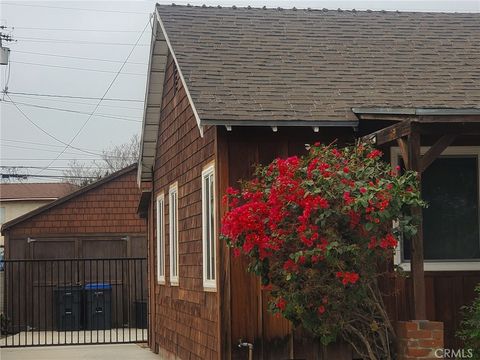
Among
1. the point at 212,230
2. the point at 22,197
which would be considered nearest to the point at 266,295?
the point at 212,230

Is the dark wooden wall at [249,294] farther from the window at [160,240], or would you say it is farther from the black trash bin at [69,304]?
the black trash bin at [69,304]

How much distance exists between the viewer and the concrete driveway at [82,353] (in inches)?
639

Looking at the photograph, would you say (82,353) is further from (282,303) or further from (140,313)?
(282,303)

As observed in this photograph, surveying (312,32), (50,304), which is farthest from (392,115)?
(50,304)

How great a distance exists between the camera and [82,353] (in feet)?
56.6

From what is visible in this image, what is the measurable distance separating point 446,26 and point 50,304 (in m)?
15.8

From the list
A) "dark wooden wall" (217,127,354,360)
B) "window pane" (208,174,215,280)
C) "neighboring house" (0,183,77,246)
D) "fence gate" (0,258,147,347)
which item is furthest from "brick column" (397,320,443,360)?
"neighboring house" (0,183,77,246)

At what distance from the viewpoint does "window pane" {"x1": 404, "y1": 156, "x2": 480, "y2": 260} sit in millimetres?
10281

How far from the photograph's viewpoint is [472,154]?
33.8ft

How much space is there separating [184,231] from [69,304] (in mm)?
11951

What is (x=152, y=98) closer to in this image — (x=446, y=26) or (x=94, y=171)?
(x=446, y=26)
